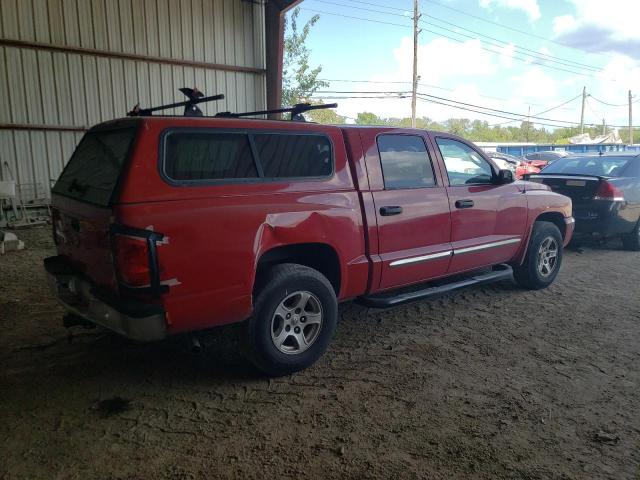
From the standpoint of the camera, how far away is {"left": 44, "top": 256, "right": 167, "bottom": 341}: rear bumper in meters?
2.85

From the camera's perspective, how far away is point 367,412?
10.1 feet

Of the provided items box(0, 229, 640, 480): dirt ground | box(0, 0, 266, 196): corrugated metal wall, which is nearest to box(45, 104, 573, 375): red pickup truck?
box(0, 229, 640, 480): dirt ground

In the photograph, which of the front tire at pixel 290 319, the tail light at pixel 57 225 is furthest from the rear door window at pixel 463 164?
the tail light at pixel 57 225

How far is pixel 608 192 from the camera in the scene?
7.55m

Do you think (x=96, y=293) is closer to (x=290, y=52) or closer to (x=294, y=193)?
(x=294, y=193)

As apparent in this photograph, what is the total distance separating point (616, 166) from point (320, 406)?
24.4ft

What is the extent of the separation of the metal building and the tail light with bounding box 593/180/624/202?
26.9 ft

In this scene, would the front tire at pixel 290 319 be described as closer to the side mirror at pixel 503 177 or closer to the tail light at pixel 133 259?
the tail light at pixel 133 259

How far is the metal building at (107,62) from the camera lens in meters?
10.6

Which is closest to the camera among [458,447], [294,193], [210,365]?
[458,447]

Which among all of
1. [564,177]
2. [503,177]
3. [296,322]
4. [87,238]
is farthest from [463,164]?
[564,177]

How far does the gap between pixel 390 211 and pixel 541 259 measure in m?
2.65

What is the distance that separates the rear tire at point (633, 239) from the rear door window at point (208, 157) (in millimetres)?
7341

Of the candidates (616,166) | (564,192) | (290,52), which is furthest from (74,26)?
(290,52)
